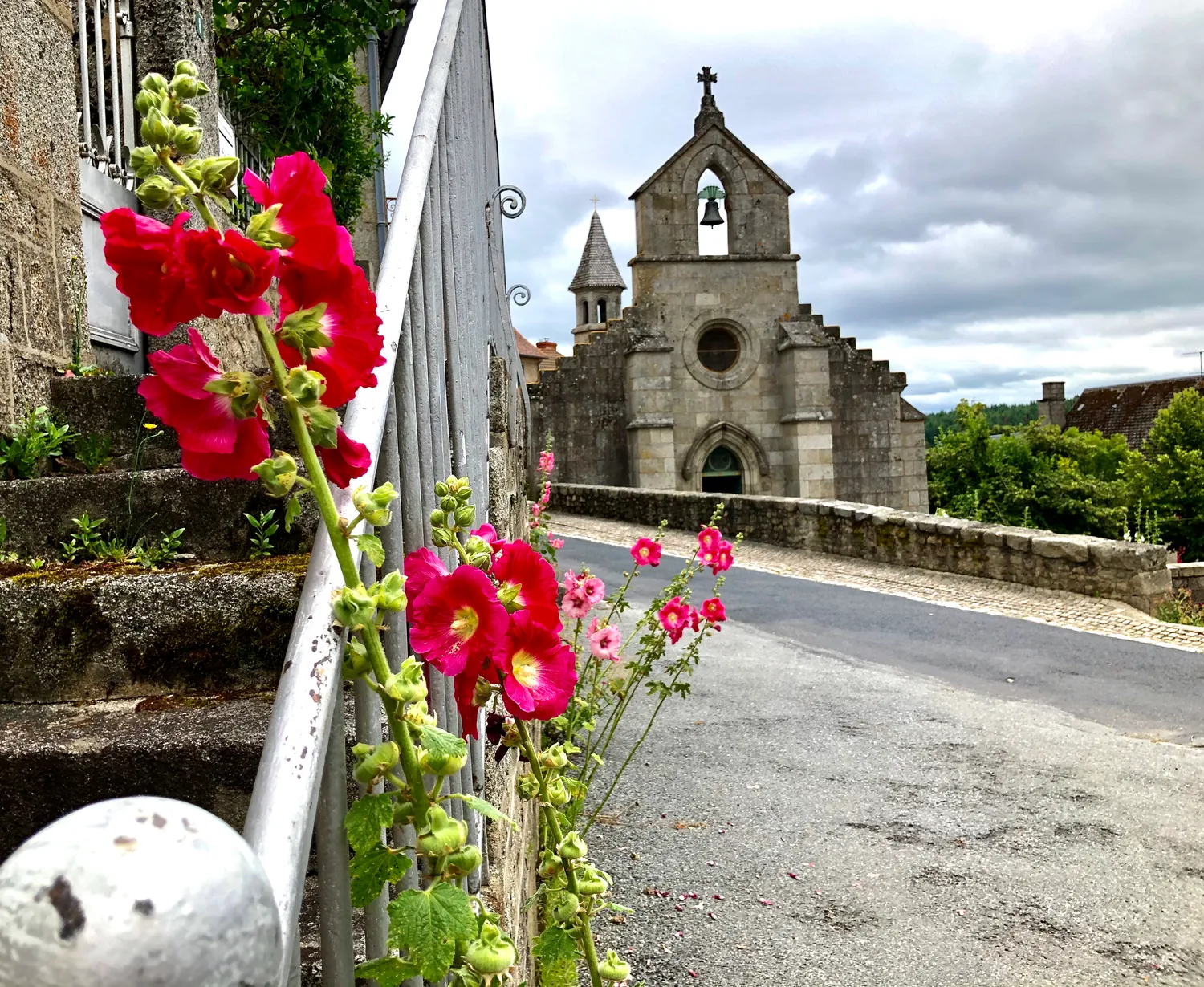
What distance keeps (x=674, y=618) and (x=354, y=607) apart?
3151 millimetres

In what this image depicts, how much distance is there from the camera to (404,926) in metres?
0.92

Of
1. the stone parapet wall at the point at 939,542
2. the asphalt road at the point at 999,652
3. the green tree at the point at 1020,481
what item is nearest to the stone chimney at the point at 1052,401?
the green tree at the point at 1020,481

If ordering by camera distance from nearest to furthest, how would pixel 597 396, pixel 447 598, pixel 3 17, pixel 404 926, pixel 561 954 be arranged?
pixel 404 926
pixel 447 598
pixel 561 954
pixel 3 17
pixel 597 396

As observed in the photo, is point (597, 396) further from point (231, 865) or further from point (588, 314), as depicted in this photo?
point (588, 314)

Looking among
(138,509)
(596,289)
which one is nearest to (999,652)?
(138,509)

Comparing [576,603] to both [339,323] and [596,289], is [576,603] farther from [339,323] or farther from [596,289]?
[596,289]

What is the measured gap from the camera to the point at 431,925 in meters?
0.93

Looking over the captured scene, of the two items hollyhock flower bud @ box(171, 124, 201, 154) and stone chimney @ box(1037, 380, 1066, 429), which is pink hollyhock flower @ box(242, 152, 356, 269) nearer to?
hollyhock flower bud @ box(171, 124, 201, 154)

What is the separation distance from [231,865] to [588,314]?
48245 mm

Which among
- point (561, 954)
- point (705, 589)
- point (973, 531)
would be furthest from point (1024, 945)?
point (973, 531)

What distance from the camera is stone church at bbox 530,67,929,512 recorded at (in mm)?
22906

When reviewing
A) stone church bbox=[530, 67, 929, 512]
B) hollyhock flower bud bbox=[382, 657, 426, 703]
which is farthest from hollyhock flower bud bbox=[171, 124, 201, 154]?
stone church bbox=[530, 67, 929, 512]

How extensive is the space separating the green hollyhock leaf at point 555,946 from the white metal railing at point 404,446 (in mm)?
252

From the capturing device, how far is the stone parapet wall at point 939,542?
9867 millimetres
